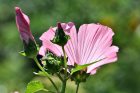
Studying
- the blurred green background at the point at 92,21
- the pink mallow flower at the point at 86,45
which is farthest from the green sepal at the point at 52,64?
the blurred green background at the point at 92,21

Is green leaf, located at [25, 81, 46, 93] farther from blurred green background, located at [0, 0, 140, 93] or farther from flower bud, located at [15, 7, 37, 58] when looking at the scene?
blurred green background, located at [0, 0, 140, 93]

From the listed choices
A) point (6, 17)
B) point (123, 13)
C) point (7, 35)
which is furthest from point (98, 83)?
point (6, 17)

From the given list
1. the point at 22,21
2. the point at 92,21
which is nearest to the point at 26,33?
the point at 22,21

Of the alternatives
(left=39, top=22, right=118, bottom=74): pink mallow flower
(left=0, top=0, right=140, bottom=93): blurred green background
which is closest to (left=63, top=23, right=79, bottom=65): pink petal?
(left=39, top=22, right=118, bottom=74): pink mallow flower

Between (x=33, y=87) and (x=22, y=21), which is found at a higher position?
(x=22, y=21)

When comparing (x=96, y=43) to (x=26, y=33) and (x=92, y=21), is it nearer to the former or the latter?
(x=26, y=33)

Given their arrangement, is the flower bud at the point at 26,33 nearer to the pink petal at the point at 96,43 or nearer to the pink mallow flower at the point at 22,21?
the pink mallow flower at the point at 22,21

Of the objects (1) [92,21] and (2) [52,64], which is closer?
(2) [52,64]
